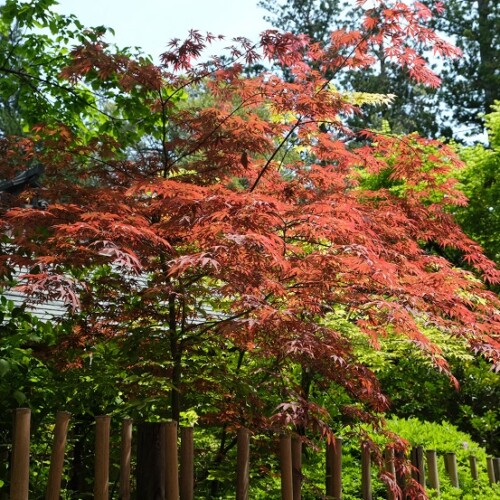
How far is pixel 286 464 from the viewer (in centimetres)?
363

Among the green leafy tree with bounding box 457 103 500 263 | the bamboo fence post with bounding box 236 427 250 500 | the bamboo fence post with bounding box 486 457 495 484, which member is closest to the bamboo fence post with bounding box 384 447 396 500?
the bamboo fence post with bounding box 236 427 250 500

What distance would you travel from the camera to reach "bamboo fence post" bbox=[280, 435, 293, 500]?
3623mm

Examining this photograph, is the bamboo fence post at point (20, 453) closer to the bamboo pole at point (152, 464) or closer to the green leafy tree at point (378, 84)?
the bamboo pole at point (152, 464)

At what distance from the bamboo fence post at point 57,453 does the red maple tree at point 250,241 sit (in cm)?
53

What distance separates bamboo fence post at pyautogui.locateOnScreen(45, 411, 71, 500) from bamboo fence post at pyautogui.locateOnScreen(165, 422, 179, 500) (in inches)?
19.4

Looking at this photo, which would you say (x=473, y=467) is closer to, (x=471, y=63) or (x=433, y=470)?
(x=433, y=470)

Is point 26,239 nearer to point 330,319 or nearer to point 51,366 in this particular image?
point 51,366

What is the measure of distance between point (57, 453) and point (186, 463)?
678 millimetres

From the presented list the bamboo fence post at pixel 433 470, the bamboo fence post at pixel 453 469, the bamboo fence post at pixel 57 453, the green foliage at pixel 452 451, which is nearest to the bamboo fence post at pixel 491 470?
the green foliage at pixel 452 451

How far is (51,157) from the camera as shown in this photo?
481 centimetres

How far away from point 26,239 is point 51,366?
975mm

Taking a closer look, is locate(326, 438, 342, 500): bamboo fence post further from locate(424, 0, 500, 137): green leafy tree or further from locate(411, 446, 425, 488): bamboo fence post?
locate(424, 0, 500, 137): green leafy tree

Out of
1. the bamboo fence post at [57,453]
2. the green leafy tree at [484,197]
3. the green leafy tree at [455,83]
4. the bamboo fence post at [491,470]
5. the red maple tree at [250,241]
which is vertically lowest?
the bamboo fence post at [491,470]

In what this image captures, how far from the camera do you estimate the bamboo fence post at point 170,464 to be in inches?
124
